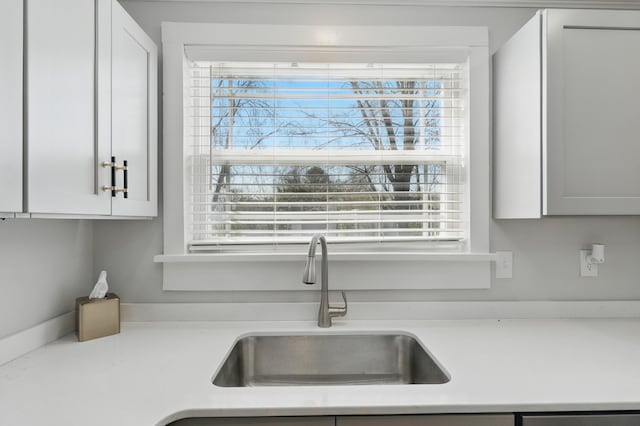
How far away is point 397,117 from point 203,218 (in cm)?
96

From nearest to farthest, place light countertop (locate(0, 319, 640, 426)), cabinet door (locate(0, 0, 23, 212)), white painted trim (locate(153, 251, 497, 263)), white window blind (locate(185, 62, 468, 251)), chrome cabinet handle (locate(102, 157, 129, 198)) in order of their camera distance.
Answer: cabinet door (locate(0, 0, 23, 212)) < light countertop (locate(0, 319, 640, 426)) < chrome cabinet handle (locate(102, 157, 129, 198)) < white painted trim (locate(153, 251, 497, 263)) < white window blind (locate(185, 62, 468, 251))

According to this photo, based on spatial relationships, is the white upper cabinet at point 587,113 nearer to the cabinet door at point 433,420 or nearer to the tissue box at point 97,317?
the cabinet door at point 433,420

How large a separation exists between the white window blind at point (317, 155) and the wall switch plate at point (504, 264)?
0.19 metres

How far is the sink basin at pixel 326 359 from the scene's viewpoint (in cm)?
146

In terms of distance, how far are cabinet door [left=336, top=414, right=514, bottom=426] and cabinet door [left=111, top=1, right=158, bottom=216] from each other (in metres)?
0.92

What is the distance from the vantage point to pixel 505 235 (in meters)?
1.69

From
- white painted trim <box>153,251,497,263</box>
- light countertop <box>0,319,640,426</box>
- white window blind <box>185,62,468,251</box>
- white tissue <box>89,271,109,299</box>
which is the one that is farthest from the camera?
white window blind <box>185,62,468,251</box>

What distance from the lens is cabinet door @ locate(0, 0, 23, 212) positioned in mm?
819

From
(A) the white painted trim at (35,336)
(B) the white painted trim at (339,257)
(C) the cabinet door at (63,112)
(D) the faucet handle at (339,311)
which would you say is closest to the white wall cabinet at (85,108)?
(C) the cabinet door at (63,112)

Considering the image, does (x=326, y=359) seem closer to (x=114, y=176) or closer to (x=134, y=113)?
(x=114, y=176)

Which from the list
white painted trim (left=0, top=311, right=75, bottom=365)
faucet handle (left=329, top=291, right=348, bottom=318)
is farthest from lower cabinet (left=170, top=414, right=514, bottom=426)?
white painted trim (left=0, top=311, right=75, bottom=365)

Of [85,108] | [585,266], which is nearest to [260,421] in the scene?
[85,108]

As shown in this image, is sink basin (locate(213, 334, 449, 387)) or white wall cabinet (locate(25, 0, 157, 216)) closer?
white wall cabinet (locate(25, 0, 157, 216))

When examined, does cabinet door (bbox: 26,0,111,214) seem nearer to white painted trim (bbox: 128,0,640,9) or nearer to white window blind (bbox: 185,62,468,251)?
white window blind (bbox: 185,62,468,251)
